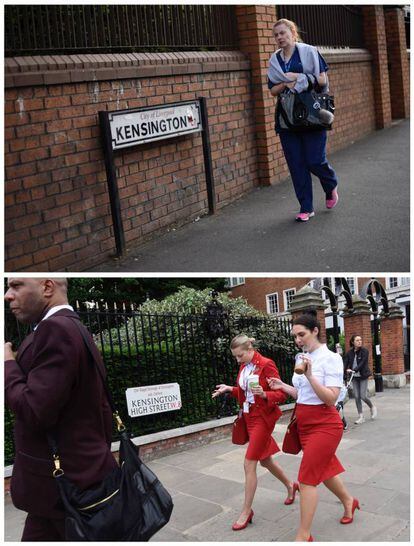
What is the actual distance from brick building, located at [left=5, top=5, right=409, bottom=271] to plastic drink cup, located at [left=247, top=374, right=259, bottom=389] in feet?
8.79

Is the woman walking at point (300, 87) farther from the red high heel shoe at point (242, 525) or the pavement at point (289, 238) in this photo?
the red high heel shoe at point (242, 525)

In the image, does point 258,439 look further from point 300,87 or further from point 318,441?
point 300,87

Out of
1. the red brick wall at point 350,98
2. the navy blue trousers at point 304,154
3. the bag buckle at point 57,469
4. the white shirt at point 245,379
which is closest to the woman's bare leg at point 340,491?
the white shirt at point 245,379

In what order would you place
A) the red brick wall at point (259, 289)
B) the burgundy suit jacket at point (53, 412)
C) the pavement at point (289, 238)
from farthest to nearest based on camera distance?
the red brick wall at point (259, 289) → the pavement at point (289, 238) → the burgundy suit jacket at point (53, 412)

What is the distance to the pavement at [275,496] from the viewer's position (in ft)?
15.2

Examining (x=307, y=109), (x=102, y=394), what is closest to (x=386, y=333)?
(x=307, y=109)

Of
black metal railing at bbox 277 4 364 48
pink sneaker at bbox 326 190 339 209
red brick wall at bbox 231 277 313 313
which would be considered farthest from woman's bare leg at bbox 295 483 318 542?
red brick wall at bbox 231 277 313 313

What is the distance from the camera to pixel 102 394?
3.39 metres

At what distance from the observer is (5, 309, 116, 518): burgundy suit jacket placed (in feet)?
10.0

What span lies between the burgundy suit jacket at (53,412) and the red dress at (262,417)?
5.84ft

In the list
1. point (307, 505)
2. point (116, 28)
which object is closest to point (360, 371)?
point (307, 505)

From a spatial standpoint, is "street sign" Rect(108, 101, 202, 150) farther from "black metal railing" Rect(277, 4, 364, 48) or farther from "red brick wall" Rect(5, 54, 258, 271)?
"black metal railing" Rect(277, 4, 364, 48)

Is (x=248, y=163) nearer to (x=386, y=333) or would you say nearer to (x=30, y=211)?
(x=30, y=211)

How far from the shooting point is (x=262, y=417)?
4922 mm
